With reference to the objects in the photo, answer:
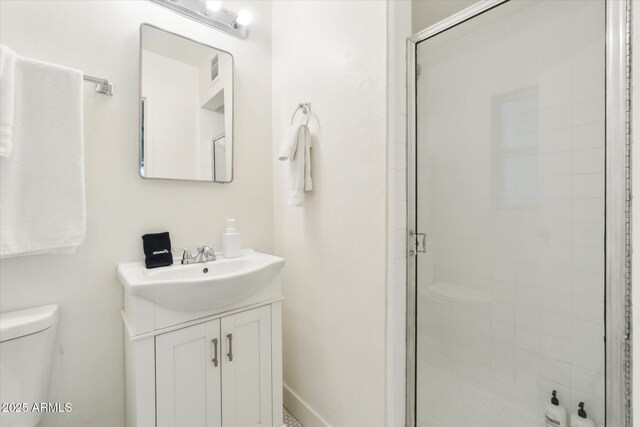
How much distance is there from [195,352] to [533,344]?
1528 mm

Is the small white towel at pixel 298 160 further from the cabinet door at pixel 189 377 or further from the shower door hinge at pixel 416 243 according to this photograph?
the cabinet door at pixel 189 377

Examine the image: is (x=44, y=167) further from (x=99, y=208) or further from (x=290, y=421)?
(x=290, y=421)

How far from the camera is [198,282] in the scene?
38.9 inches

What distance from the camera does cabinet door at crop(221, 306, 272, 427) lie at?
3.84 feet

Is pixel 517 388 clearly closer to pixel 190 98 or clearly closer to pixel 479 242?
pixel 479 242

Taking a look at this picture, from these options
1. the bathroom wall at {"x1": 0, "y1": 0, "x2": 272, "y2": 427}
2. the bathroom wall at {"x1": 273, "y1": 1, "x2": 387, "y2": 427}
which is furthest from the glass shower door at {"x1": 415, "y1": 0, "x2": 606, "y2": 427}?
the bathroom wall at {"x1": 0, "y1": 0, "x2": 272, "y2": 427}

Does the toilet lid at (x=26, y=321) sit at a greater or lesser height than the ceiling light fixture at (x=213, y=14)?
lesser

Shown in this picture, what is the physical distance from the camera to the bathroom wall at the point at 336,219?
1.17 metres

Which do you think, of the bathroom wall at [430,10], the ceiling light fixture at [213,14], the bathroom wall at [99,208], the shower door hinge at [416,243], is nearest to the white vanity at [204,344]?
the bathroom wall at [99,208]

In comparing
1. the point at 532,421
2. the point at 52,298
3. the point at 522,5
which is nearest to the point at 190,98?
the point at 52,298

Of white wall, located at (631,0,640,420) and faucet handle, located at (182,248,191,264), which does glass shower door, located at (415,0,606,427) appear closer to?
white wall, located at (631,0,640,420)

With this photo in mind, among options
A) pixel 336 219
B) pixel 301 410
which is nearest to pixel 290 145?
pixel 336 219

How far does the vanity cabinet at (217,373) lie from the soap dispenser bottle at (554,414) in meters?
1.26

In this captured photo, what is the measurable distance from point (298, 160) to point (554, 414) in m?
1.64
